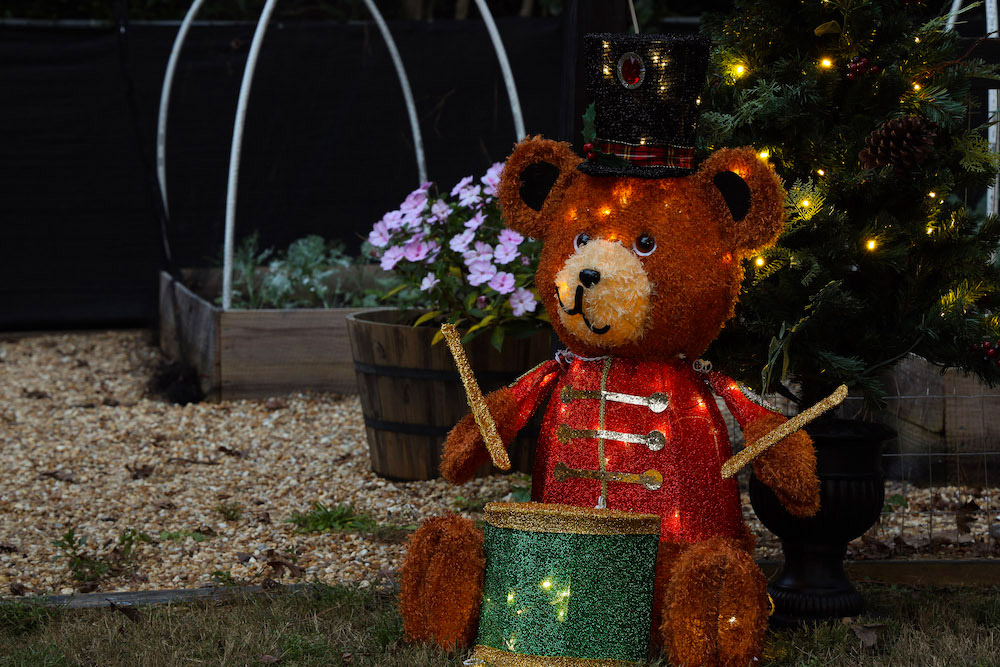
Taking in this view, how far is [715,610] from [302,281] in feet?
15.4

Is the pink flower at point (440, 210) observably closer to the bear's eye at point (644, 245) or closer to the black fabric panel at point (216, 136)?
the bear's eye at point (644, 245)

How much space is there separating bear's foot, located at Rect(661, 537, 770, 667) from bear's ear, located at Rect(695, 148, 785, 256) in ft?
2.36

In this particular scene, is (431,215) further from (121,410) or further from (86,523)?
(121,410)

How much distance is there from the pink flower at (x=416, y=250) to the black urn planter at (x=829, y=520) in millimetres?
1611

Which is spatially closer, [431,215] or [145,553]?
[145,553]

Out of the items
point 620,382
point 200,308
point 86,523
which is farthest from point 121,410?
point 620,382

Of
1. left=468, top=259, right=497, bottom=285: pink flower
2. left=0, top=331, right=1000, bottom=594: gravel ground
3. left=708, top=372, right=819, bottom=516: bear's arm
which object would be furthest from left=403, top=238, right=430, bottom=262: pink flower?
left=708, top=372, right=819, bottom=516: bear's arm

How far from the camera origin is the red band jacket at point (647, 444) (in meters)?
2.65

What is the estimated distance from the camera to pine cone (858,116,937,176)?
2709mm

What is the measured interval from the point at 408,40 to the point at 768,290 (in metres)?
5.39

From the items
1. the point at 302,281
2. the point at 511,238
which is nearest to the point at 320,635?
the point at 511,238

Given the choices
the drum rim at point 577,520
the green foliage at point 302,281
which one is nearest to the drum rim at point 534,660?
the drum rim at point 577,520

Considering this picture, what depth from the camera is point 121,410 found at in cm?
589

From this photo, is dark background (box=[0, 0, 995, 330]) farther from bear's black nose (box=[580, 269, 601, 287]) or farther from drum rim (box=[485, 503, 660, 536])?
drum rim (box=[485, 503, 660, 536])
